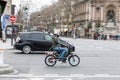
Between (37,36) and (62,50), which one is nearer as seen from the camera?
(62,50)

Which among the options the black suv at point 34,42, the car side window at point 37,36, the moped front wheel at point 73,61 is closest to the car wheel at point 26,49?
the black suv at point 34,42

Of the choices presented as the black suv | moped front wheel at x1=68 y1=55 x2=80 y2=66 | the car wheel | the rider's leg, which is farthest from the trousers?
the car wheel

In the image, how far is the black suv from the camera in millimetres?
33844

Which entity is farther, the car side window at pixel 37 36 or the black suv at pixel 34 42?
the car side window at pixel 37 36

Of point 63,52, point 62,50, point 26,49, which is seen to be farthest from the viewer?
point 26,49

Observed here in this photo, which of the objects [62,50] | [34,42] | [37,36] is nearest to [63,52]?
[62,50]

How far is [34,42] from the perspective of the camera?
112 ft

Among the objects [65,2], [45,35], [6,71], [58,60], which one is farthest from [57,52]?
[65,2]

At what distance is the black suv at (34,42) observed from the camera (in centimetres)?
3384

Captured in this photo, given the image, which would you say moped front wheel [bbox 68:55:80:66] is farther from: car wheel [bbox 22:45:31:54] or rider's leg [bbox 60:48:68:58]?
car wheel [bbox 22:45:31:54]

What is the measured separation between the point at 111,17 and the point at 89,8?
6.86 metres

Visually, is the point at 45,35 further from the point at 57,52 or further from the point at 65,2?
the point at 65,2

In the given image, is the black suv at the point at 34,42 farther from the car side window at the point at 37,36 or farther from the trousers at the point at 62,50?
the trousers at the point at 62,50

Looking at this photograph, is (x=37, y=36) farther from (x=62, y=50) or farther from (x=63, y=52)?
(x=63, y=52)
